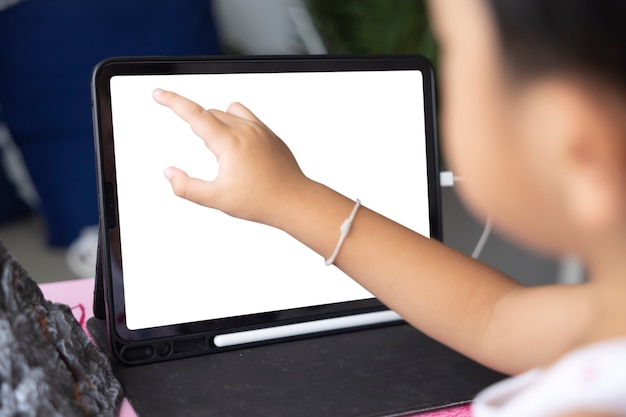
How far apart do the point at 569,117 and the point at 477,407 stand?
0.15 meters

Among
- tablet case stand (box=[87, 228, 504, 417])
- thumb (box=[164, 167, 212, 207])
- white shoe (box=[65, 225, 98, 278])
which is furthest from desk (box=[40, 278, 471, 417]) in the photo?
white shoe (box=[65, 225, 98, 278])

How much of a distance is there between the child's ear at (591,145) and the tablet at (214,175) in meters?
0.37

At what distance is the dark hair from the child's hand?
0.65 ft

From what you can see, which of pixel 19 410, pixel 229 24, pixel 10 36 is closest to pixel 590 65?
pixel 19 410

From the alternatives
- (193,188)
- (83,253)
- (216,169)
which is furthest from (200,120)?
(83,253)

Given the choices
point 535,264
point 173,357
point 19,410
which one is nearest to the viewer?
point 19,410

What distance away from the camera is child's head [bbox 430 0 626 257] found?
0.98ft

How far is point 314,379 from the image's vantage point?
557 millimetres

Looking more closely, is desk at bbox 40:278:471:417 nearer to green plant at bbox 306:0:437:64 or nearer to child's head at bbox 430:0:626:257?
child's head at bbox 430:0:626:257

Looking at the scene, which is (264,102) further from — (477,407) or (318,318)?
(477,407)

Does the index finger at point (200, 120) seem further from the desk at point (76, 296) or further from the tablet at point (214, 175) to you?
the desk at point (76, 296)

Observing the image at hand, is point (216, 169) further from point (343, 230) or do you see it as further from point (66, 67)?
point (66, 67)

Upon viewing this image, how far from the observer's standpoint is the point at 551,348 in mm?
456

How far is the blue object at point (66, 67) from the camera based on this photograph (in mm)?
1528
